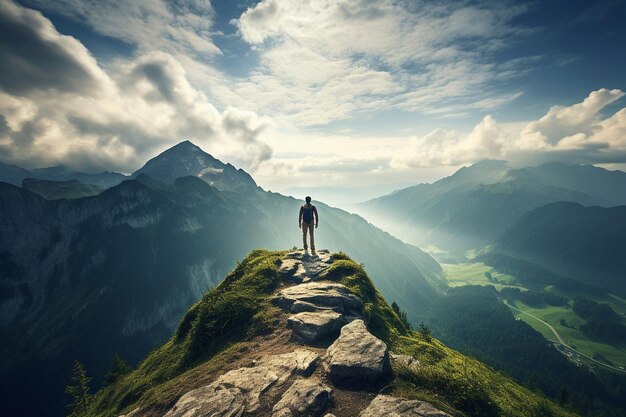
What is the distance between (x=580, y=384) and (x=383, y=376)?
23908 cm

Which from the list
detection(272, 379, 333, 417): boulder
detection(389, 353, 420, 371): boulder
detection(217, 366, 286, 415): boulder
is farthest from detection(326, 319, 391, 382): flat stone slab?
detection(217, 366, 286, 415): boulder

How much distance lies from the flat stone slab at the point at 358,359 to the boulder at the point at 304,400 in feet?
3.09

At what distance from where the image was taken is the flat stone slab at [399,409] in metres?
8.20

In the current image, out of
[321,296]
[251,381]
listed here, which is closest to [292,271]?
→ [321,296]

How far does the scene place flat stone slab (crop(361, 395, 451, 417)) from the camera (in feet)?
26.9

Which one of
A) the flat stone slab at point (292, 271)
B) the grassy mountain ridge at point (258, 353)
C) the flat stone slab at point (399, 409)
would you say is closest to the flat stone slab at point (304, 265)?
the flat stone slab at point (292, 271)

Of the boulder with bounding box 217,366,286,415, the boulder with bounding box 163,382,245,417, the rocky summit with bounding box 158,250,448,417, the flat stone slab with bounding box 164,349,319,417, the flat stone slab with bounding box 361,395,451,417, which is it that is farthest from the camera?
the boulder with bounding box 217,366,286,415

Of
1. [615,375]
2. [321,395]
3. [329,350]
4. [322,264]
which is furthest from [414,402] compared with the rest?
[615,375]

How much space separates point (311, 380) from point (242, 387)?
2.52 metres

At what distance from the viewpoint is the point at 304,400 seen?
Result: 916 cm

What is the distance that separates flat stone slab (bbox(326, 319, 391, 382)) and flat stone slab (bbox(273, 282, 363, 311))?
3928 mm

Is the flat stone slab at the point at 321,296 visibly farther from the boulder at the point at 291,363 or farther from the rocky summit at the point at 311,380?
the boulder at the point at 291,363

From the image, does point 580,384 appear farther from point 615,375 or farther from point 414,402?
point 414,402

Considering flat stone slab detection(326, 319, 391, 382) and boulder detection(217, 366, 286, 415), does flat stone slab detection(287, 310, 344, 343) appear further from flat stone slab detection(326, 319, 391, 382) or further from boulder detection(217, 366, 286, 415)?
boulder detection(217, 366, 286, 415)
